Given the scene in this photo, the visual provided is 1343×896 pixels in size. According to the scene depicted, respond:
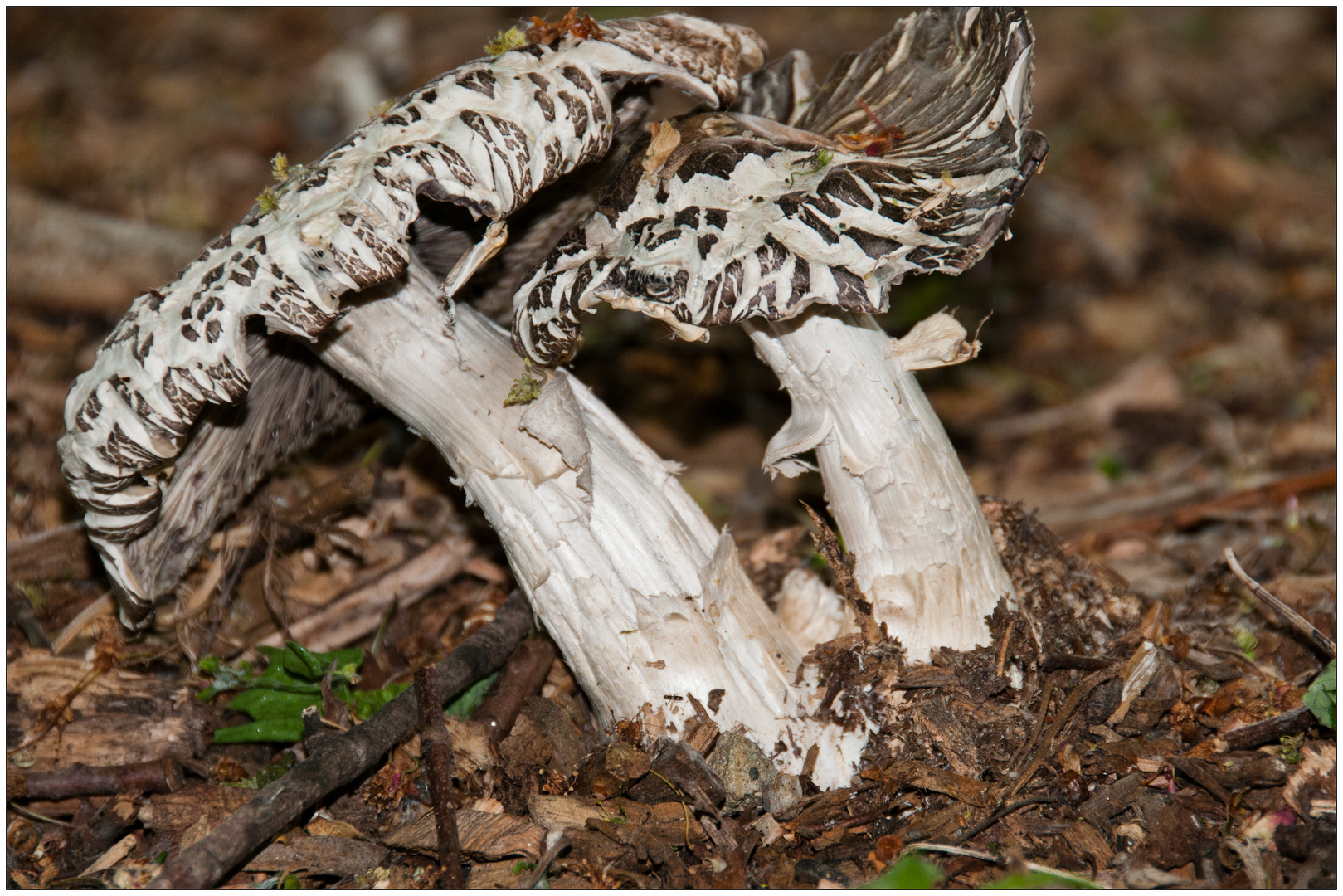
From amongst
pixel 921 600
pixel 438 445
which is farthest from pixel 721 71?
pixel 921 600

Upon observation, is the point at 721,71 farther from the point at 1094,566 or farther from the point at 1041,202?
the point at 1041,202

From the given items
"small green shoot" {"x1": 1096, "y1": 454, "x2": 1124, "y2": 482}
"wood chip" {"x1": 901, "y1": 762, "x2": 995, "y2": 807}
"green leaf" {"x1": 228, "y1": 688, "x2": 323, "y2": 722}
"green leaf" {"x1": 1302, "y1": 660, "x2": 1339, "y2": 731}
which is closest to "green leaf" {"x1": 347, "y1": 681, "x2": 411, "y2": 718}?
"green leaf" {"x1": 228, "y1": 688, "x2": 323, "y2": 722}

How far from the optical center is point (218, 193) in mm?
7957

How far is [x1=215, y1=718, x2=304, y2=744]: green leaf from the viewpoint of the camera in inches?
133

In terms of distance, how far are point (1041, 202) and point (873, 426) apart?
6.01 metres

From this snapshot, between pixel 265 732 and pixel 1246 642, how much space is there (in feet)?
12.4

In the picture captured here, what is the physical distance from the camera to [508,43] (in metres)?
2.83

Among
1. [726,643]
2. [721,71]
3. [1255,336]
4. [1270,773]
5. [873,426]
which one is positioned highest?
[721,71]

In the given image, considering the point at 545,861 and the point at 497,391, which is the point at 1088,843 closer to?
the point at 545,861

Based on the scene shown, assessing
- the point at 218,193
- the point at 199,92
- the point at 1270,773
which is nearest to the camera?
the point at 1270,773

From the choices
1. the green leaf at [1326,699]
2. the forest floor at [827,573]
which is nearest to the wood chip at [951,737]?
the forest floor at [827,573]

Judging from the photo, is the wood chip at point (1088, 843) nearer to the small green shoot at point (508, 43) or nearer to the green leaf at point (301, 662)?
the green leaf at point (301, 662)

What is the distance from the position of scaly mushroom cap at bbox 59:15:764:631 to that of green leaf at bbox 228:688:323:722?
3.27ft

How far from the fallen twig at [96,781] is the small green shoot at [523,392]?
73.7 inches
